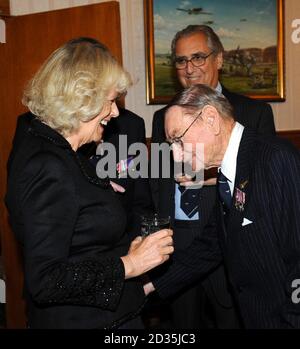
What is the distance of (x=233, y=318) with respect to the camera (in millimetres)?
3059

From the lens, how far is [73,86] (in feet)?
5.69

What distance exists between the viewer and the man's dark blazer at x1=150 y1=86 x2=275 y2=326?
112 inches

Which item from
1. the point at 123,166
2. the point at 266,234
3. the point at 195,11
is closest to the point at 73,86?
the point at 266,234

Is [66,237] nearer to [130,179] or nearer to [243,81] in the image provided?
[130,179]

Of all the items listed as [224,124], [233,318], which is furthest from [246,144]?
[233,318]

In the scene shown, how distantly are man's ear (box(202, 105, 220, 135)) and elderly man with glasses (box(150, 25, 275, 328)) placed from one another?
67 cm

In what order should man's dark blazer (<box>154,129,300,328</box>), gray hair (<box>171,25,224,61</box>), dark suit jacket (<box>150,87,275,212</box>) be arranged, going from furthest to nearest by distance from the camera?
gray hair (<box>171,25,224,61</box>), dark suit jacket (<box>150,87,275,212</box>), man's dark blazer (<box>154,129,300,328</box>)

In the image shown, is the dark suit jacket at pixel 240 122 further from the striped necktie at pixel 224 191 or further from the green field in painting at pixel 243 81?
the green field in painting at pixel 243 81

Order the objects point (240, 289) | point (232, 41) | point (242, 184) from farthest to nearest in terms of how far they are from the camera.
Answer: point (232, 41)
point (240, 289)
point (242, 184)

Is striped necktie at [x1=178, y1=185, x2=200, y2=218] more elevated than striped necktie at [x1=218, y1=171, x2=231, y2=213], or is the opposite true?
striped necktie at [x1=218, y1=171, x2=231, y2=213]

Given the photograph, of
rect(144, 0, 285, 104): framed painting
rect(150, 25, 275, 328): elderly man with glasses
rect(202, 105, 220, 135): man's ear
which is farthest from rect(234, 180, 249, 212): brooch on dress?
rect(144, 0, 285, 104): framed painting

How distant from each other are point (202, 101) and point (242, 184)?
389 mm

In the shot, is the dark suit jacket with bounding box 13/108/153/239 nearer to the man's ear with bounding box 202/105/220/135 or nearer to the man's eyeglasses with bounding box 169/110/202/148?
the man's eyeglasses with bounding box 169/110/202/148

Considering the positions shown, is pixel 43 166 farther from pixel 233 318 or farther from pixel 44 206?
pixel 233 318
